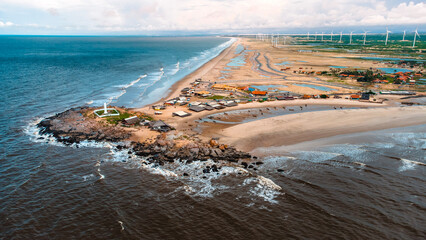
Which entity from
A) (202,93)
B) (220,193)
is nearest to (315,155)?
(220,193)

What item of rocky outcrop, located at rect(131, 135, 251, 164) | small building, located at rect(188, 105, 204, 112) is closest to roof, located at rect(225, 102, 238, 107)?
small building, located at rect(188, 105, 204, 112)

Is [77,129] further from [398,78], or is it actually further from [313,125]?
[398,78]

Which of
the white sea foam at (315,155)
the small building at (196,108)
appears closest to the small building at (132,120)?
the small building at (196,108)

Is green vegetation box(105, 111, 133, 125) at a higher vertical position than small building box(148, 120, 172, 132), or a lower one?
higher

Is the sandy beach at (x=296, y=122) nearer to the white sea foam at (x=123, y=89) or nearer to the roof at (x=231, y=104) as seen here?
the roof at (x=231, y=104)

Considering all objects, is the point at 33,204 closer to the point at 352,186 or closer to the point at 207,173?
the point at 207,173

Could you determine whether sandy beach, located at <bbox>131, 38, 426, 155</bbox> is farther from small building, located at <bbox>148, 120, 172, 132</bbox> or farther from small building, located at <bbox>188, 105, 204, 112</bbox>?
small building, located at <bbox>148, 120, 172, 132</bbox>

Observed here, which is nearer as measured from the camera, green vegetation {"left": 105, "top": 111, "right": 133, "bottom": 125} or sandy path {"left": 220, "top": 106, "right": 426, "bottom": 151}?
sandy path {"left": 220, "top": 106, "right": 426, "bottom": 151}

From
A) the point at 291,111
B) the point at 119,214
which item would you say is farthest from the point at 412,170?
the point at 119,214
